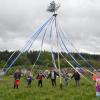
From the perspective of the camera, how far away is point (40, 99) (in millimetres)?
14469

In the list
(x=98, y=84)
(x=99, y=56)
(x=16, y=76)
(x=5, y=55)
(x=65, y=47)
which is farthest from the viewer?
(x=99, y=56)

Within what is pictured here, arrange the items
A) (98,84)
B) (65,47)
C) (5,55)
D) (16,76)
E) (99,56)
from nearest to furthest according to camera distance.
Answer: (98,84) < (65,47) < (16,76) < (5,55) < (99,56)

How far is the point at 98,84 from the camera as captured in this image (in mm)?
14281

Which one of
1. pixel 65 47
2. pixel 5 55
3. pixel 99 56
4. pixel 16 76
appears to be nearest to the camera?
pixel 65 47

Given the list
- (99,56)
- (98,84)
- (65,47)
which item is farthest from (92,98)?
(99,56)

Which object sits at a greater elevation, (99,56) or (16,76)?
(99,56)

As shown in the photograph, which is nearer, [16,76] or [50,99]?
[50,99]

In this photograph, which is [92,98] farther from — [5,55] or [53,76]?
[5,55]

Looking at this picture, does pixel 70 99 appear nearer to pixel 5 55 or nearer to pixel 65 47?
pixel 65 47

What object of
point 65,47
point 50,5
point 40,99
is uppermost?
point 50,5

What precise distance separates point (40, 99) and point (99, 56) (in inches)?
4271

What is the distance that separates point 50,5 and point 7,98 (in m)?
6.94

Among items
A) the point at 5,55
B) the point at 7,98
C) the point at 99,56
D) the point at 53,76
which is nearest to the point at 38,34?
the point at 53,76

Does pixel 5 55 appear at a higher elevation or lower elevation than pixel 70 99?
higher
